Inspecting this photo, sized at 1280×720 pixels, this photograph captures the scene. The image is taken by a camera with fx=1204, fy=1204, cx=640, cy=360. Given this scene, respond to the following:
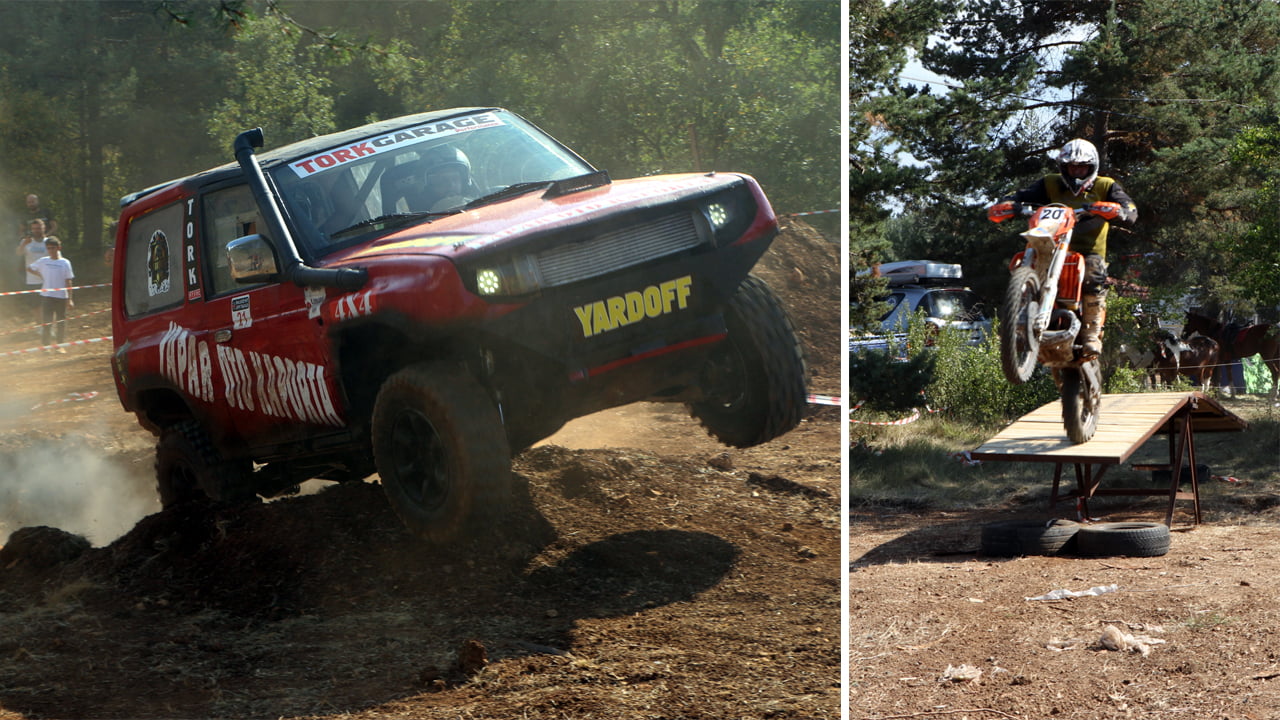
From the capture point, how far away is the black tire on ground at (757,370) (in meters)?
3.99

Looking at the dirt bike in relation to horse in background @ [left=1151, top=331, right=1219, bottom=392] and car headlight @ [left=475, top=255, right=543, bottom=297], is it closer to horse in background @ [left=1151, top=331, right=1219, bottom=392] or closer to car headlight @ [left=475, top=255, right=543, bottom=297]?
car headlight @ [left=475, top=255, right=543, bottom=297]

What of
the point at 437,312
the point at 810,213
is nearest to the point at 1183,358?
the point at 810,213

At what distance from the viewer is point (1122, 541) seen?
8.81m

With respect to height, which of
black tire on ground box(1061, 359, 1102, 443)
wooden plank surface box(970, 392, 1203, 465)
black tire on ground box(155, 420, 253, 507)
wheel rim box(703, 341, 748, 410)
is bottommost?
wooden plank surface box(970, 392, 1203, 465)

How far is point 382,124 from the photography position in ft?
14.8

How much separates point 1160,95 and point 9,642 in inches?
722

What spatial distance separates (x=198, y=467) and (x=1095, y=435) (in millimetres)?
6235

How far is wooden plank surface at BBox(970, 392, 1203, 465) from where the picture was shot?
7871mm

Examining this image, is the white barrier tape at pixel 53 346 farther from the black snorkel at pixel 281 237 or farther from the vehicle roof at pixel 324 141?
the black snorkel at pixel 281 237

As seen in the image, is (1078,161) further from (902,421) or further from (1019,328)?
(902,421)

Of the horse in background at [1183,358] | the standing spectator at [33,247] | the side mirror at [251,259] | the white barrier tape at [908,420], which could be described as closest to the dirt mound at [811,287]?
the side mirror at [251,259]

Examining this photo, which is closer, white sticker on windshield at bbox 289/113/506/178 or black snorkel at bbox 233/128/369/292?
black snorkel at bbox 233/128/369/292

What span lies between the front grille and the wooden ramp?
4.81m

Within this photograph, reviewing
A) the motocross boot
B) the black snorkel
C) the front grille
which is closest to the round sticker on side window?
the black snorkel
